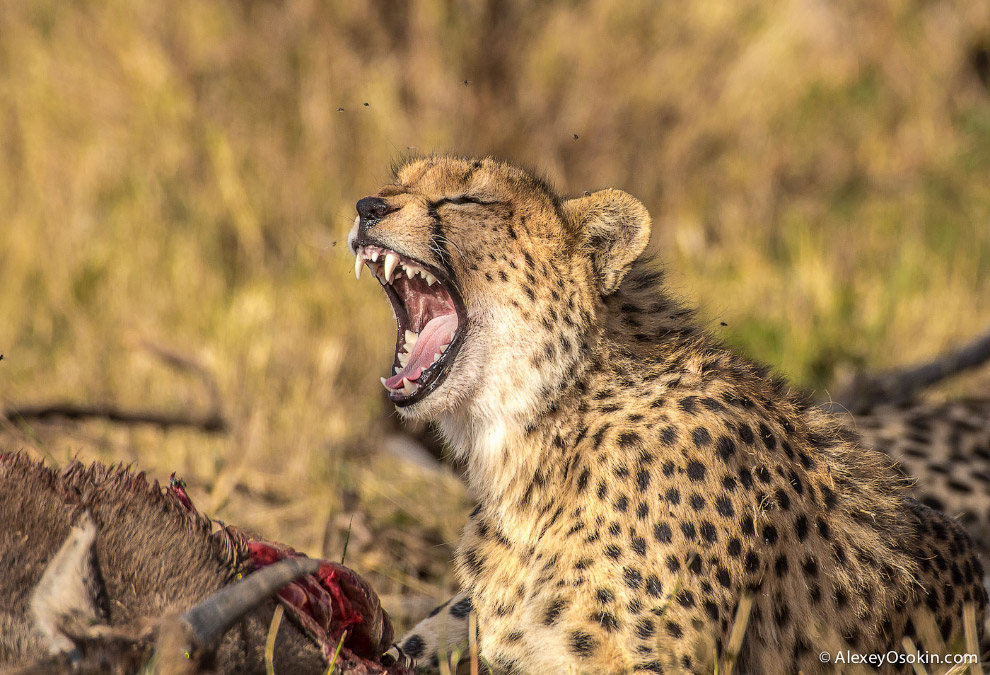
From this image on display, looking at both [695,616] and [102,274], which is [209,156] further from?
[695,616]

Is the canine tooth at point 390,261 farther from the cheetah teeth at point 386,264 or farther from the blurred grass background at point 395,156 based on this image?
the blurred grass background at point 395,156

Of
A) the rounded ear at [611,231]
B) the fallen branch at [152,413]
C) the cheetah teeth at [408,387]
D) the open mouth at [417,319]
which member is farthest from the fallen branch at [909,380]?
the fallen branch at [152,413]

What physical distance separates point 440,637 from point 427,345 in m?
0.76

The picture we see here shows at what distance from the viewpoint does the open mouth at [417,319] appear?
2.96 m

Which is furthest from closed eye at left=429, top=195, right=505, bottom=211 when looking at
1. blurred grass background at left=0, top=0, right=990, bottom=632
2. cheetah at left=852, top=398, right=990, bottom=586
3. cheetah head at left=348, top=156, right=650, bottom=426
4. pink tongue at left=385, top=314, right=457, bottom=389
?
blurred grass background at left=0, top=0, right=990, bottom=632

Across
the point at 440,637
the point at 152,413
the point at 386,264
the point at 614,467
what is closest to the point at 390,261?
the point at 386,264

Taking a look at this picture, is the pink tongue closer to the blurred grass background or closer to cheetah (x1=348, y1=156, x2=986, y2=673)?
cheetah (x1=348, y1=156, x2=986, y2=673)

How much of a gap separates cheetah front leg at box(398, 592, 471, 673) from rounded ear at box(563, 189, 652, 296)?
900mm

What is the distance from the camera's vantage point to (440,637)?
304cm

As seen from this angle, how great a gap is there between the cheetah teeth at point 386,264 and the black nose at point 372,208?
0.08 meters

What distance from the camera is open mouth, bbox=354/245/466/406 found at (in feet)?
9.73

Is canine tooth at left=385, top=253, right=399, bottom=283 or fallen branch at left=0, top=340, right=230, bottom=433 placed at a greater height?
canine tooth at left=385, top=253, right=399, bottom=283

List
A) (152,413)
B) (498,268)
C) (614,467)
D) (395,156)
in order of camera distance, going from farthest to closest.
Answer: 1. (395,156)
2. (152,413)
3. (498,268)
4. (614,467)

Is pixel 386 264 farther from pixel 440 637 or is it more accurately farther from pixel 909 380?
pixel 909 380
